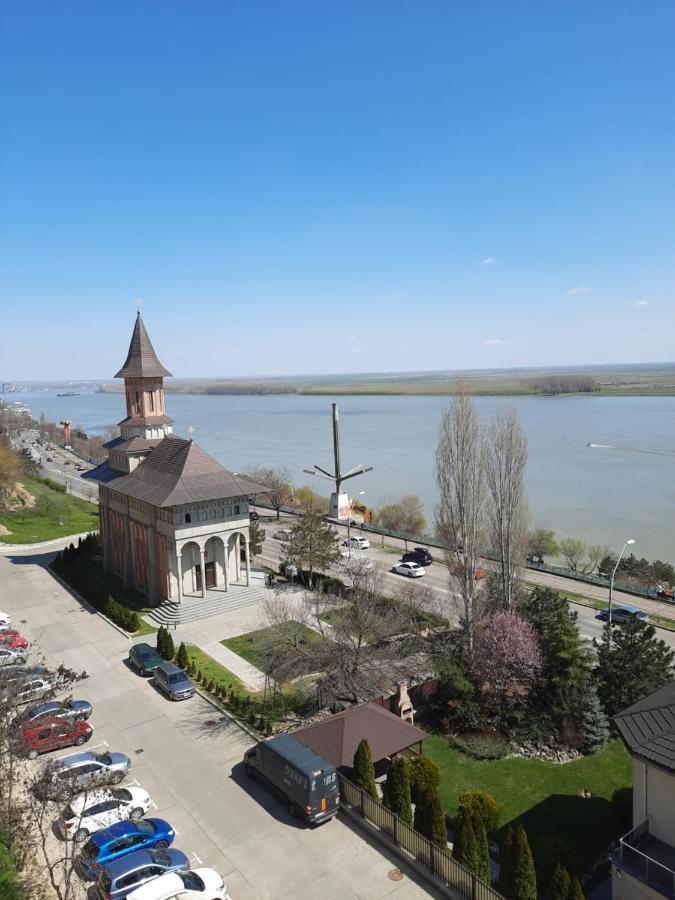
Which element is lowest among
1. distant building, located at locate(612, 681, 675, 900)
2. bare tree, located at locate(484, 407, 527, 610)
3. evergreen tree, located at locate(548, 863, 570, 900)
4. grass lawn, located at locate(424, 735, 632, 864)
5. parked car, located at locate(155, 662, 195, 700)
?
grass lawn, located at locate(424, 735, 632, 864)

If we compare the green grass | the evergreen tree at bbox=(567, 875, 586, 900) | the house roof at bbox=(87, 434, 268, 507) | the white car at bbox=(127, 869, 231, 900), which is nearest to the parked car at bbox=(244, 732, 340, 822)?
the white car at bbox=(127, 869, 231, 900)

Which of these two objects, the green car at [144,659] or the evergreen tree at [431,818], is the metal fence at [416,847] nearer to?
the evergreen tree at [431,818]

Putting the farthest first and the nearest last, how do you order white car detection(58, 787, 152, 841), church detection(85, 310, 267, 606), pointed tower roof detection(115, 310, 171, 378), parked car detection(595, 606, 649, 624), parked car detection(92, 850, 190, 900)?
pointed tower roof detection(115, 310, 171, 378) → church detection(85, 310, 267, 606) → parked car detection(595, 606, 649, 624) → white car detection(58, 787, 152, 841) → parked car detection(92, 850, 190, 900)

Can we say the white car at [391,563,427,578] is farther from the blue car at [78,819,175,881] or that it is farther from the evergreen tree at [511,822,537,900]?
the evergreen tree at [511,822,537,900]

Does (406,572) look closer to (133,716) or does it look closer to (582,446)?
(133,716)

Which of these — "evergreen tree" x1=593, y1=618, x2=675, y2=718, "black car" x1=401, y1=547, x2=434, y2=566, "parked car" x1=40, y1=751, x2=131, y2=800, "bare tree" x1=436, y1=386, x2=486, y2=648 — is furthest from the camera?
"black car" x1=401, y1=547, x2=434, y2=566

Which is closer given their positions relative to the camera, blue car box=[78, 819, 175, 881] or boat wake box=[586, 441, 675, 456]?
blue car box=[78, 819, 175, 881]

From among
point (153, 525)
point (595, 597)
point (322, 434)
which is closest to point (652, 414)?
point (322, 434)
